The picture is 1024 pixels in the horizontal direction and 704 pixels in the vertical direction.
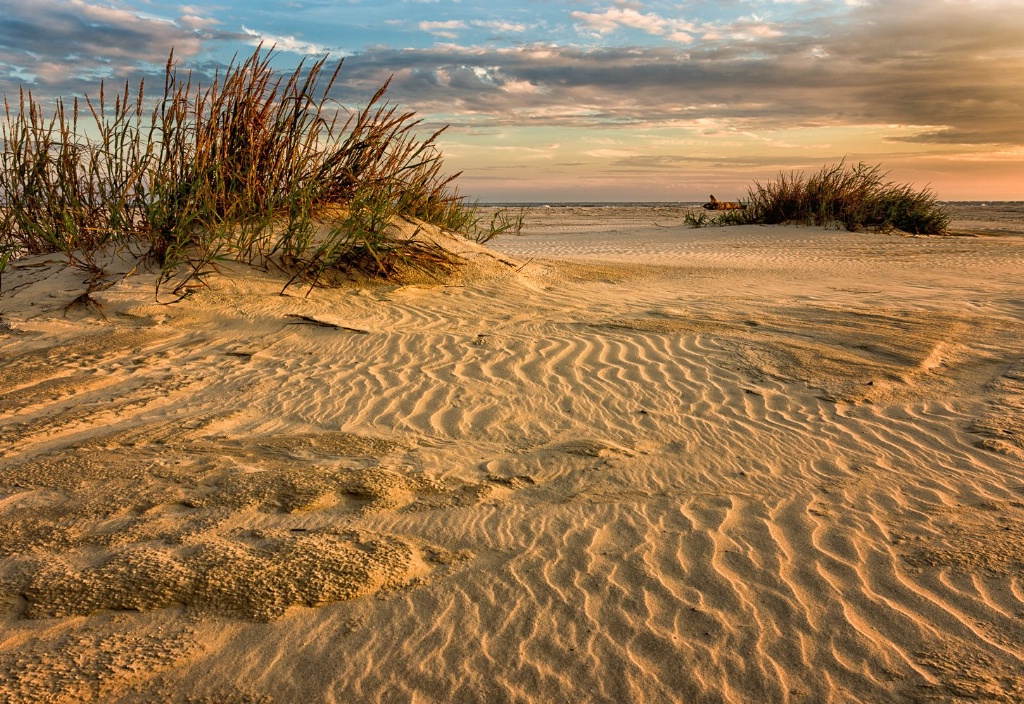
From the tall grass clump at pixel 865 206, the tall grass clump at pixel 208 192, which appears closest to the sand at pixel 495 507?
the tall grass clump at pixel 208 192

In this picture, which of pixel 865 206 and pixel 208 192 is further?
pixel 865 206

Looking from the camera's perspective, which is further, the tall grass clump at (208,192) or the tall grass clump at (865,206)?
the tall grass clump at (865,206)

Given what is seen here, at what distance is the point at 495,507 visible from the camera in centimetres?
298

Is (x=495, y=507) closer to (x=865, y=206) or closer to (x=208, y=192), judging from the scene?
(x=208, y=192)

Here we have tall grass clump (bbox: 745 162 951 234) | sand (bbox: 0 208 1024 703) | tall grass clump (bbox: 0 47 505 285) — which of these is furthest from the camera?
tall grass clump (bbox: 745 162 951 234)

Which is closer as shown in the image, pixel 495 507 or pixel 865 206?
pixel 495 507

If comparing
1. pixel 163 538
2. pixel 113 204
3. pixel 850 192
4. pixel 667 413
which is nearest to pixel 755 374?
pixel 667 413

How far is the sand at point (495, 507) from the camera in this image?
2.08m

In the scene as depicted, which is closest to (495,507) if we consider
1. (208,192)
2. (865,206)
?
(208,192)

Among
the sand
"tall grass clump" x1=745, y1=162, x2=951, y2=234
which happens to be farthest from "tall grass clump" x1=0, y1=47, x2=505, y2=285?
"tall grass clump" x1=745, y1=162, x2=951, y2=234

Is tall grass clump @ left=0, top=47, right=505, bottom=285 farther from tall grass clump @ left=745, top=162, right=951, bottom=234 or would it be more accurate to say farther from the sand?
tall grass clump @ left=745, top=162, right=951, bottom=234

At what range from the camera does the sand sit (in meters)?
2.08

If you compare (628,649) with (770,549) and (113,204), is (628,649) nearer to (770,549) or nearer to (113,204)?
(770,549)

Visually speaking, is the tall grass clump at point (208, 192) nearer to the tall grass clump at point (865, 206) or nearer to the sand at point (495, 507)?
the sand at point (495, 507)
